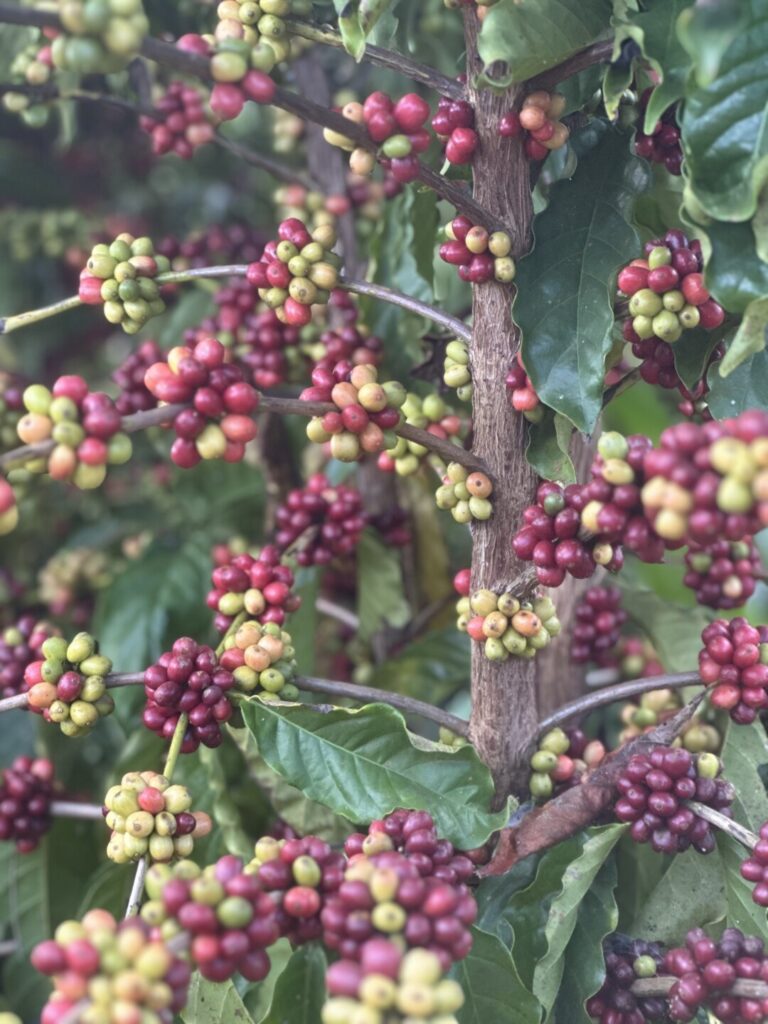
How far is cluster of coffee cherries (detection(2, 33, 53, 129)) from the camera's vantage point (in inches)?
46.8

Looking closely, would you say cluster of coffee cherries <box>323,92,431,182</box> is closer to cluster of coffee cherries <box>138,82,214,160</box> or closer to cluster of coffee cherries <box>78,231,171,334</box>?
cluster of coffee cherries <box>78,231,171,334</box>

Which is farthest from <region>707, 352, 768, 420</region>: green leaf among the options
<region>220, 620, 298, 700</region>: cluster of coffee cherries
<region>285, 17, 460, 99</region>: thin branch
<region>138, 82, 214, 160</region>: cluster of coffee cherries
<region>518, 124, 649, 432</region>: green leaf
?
<region>138, 82, 214, 160</region>: cluster of coffee cherries

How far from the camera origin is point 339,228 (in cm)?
148

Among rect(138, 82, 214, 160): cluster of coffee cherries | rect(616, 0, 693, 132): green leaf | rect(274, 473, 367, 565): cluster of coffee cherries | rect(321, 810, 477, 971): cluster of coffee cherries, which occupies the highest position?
rect(138, 82, 214, 160): cluster of coffee cherries

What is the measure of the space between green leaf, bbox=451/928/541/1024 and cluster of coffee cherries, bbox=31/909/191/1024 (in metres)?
0.31

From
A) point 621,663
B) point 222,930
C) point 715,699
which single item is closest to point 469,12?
point 715,699

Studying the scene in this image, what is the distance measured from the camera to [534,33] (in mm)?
748

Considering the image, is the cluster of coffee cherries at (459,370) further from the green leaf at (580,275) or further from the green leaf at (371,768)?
the green leaf at (371,768)

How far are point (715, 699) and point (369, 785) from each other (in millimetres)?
316

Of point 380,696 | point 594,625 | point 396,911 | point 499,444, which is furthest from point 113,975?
point 594,625

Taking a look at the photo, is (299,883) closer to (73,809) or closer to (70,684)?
(70,684)

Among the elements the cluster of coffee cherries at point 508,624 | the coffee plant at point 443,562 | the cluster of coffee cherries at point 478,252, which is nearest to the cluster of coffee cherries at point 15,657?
the coffee plant at point 443,562

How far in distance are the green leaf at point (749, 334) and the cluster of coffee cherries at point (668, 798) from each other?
0.34m

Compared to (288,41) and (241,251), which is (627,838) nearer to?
(288,41)
